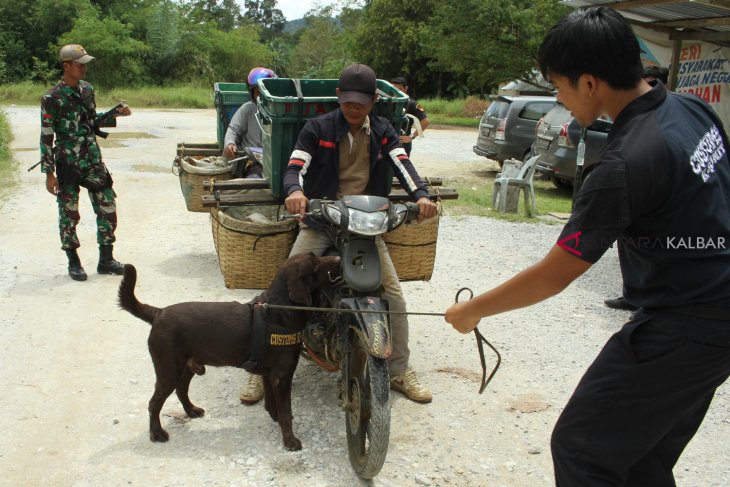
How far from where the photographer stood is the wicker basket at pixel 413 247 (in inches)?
186

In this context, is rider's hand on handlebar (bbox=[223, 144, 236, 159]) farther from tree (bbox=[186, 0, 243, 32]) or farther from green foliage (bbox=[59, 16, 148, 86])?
tree (bbox=[186, 0, 243, 32])

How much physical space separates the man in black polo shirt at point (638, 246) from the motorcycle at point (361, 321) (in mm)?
1164

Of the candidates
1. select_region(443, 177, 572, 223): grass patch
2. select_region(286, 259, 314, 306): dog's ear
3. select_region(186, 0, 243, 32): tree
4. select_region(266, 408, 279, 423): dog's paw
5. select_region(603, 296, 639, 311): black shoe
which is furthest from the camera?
select_region(186, 0, 243, 32): tree

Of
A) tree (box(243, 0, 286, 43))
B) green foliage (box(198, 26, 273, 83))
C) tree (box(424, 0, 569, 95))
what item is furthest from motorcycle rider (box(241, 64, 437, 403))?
tree (box(243, 0, 286, 43))

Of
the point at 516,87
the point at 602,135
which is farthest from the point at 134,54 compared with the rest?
the point at 602,135

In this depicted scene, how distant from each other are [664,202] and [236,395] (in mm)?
3142

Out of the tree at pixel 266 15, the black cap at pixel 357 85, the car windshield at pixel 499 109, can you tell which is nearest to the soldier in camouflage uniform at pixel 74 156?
the black cap at pixel 357 85

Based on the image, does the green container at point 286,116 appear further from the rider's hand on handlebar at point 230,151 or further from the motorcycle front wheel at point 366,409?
the rider's hand on handlebar at point 230,151

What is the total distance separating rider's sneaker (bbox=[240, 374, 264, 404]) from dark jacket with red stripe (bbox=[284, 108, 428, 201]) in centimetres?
122

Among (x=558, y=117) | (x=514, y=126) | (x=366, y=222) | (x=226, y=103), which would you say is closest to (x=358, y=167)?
(x=366, y=222)

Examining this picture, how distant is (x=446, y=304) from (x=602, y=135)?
226 inches

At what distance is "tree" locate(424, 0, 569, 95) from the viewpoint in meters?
24.9

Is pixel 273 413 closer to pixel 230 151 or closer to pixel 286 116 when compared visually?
pixel 286 116

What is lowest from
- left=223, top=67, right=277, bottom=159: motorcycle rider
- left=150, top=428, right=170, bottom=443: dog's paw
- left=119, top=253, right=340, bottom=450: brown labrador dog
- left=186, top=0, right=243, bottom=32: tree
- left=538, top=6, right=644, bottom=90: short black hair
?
left=150, top=428, right=170, bottom=443: dog's paw
